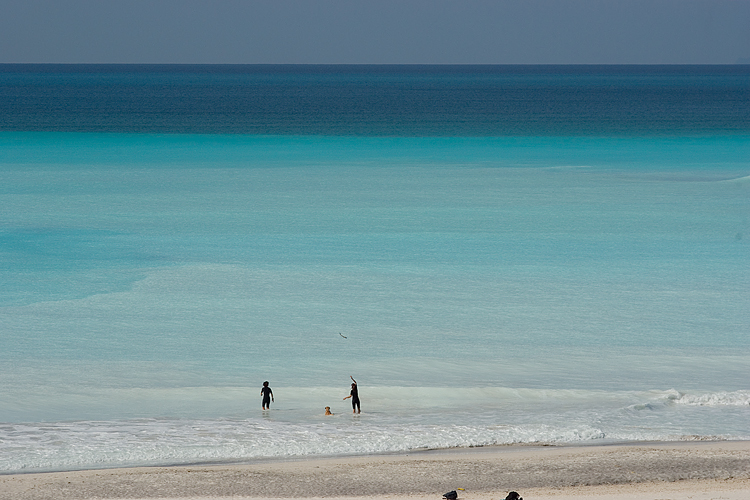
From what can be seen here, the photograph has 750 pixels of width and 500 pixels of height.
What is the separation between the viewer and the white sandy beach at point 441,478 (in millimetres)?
10484

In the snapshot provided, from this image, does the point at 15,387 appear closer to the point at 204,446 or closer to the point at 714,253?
the point at 204,446

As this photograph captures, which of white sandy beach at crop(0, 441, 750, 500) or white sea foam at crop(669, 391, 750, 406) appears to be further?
white sea foam at crop(669, 391, 750, 406)

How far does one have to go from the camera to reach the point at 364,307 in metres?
20.1

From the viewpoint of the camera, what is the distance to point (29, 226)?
95.5ft

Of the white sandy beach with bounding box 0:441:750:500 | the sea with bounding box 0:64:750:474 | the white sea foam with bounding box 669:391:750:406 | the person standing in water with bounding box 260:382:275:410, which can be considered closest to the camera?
the white sandy beach with bounding box 0:441:750:500

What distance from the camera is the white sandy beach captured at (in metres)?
10.5

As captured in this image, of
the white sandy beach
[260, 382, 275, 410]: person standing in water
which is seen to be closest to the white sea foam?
the white sandy beach

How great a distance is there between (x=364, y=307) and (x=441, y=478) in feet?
30.5

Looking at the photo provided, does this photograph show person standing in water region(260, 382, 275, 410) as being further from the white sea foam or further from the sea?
the white sea foam

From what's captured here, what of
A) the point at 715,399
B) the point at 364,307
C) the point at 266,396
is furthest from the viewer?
the point at 364,307

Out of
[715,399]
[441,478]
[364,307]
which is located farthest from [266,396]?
[715,399]

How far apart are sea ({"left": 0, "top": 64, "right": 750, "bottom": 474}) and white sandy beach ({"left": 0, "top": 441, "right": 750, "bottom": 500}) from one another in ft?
2.06

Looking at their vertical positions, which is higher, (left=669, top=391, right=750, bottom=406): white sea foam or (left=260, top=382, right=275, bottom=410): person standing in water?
(left=260, top=382, right=275, bottom=410): person standing in water

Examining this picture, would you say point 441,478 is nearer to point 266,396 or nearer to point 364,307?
point 266,396
